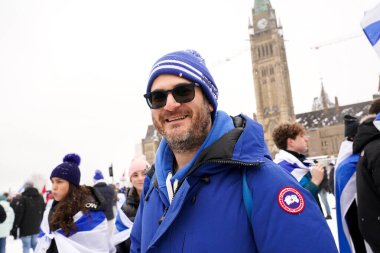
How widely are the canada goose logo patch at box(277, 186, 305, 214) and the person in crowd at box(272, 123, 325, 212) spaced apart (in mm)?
2590

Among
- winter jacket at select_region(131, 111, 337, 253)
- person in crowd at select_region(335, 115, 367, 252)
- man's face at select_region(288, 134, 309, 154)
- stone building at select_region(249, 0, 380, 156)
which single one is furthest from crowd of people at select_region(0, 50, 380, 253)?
stone building at select_region(249, 0, 380, 156)

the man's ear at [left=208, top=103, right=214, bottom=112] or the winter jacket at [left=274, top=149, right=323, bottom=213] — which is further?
the winter jacket at [left=274, top=149, right=323, bottom=213]

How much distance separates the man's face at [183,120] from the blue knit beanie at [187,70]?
0.13 feet

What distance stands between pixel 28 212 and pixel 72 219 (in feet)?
21.5

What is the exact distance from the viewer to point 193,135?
1.77m

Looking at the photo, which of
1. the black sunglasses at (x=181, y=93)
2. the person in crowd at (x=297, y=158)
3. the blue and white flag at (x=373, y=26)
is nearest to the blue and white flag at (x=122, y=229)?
the person in crowd at (x=297, y=158)

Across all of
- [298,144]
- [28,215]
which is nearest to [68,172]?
[298,144]

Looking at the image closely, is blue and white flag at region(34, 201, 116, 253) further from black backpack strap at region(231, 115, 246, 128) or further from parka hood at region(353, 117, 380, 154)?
parka hood at region(353, 117, 380, 154)

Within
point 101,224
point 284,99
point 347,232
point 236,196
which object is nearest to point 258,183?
point 236,196

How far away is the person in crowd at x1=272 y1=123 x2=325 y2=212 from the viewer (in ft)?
12.5

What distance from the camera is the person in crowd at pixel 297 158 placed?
379 centimetres

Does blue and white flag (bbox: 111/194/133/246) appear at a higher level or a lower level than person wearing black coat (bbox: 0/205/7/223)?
higher

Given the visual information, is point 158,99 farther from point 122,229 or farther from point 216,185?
point 122,229

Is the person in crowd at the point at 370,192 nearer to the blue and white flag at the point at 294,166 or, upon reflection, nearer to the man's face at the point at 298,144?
the blue and white flag at the point at 294,166
